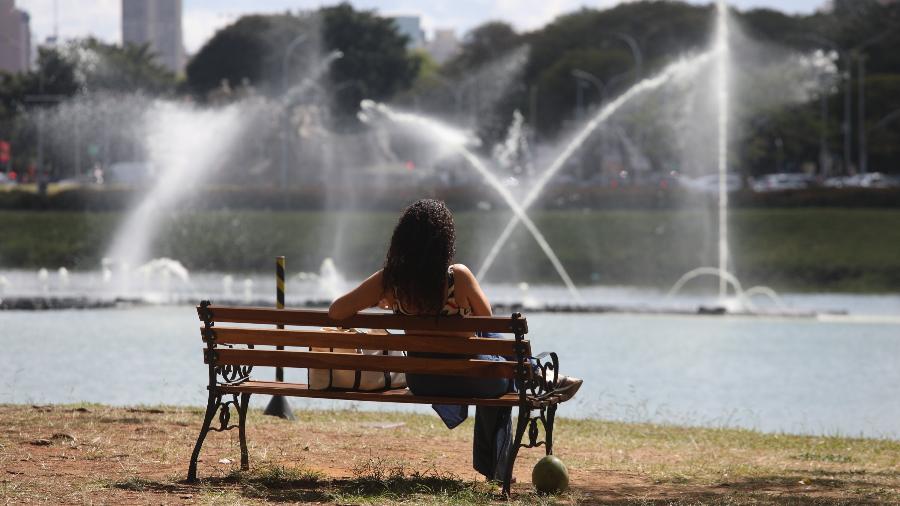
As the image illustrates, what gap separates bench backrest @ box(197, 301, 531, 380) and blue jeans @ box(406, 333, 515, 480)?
0.36ft

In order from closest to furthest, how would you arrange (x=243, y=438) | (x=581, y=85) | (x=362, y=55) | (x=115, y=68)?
(x=243, y=438)
(x=581, y=85)
(x=115, y=68)
(x=362, y=55)

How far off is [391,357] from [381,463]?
131cm

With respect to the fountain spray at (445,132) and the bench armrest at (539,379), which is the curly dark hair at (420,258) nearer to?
the bench armrest at (539,379)

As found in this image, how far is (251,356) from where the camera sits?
907 centimetres

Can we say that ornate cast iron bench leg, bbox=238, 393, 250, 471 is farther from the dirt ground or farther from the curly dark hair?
the curly dark hair

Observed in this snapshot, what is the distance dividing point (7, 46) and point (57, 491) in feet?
318

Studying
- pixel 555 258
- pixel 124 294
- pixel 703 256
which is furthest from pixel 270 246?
pixel 124 294

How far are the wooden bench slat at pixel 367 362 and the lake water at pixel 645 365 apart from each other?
5151 mm

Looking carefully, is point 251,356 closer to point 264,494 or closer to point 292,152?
point 264,494

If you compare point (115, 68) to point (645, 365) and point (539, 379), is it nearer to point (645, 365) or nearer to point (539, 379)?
point (645, 365)

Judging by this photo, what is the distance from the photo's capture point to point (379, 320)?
8672 mm

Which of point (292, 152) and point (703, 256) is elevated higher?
point (292, 152)

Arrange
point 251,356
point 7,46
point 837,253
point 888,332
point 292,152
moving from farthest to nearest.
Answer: point 7,46, point 292,152, point 837,253, point 888,332, point 251,356

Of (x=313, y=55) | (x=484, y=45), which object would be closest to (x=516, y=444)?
(x=313, y=55)
